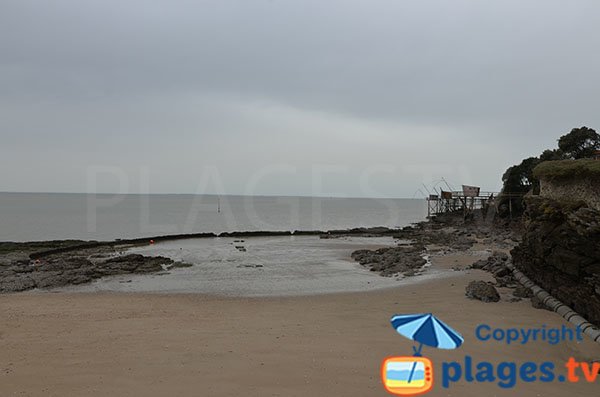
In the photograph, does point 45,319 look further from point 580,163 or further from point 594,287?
point 580,163

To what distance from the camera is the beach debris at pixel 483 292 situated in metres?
14.9

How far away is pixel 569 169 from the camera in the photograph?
14.4 metres

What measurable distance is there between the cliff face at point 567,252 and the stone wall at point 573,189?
270mm

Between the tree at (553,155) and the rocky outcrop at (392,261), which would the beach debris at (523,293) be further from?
the tree at (553,155)

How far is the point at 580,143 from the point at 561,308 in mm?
25673

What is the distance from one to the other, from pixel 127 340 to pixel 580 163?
14926mm

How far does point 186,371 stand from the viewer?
28.3ft

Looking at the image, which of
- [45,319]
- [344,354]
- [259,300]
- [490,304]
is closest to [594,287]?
[490,304]

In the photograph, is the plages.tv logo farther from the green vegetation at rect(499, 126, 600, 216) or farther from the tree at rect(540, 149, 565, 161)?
the tree at rect(540, 149, 565, 161)

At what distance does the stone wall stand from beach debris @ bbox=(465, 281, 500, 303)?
417cm

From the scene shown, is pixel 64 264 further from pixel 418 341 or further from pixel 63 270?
pixel 418 341

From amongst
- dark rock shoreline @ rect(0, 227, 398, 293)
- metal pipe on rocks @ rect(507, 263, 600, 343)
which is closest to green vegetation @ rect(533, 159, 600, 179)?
metal pipe on rocks @ rect(507, 263, 600, 343)

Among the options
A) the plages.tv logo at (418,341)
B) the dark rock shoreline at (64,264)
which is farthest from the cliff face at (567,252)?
the dark rock shoreline at (64,264)

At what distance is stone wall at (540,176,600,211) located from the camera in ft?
41.5
